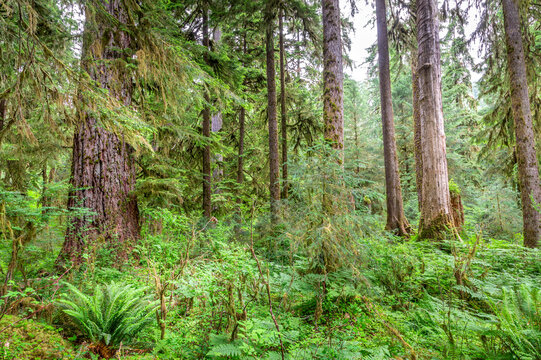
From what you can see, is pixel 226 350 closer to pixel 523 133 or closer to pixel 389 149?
pixel 523 133

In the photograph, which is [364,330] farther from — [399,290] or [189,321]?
[189,321]

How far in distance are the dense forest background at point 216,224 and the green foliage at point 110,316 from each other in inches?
0.8

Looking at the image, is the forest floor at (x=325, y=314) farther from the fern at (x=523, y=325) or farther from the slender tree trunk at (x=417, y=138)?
the slender tree trunk at (x=417, y=138)

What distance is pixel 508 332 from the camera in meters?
2.17

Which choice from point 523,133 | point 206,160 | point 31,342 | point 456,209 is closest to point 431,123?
point 523,133

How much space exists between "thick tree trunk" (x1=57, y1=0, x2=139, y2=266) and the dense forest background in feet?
0.09

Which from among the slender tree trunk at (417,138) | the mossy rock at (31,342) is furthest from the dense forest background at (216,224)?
the slender tree trunk at (417,138)

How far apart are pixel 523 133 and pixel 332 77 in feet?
16.2

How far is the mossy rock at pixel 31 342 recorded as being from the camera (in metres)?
2.23

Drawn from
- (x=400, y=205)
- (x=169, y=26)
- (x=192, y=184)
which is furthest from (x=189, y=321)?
(x=400, y=205)

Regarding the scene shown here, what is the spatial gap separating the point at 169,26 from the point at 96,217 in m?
4.02

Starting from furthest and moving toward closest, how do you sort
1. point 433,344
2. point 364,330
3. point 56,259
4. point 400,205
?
point 400,205 → point 56,259 → point 364,330 → point 433,344

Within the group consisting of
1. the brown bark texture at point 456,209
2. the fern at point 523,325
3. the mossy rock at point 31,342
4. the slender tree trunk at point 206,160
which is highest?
the slender tree trunk at point 206,160

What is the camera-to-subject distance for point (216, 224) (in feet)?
25.2
